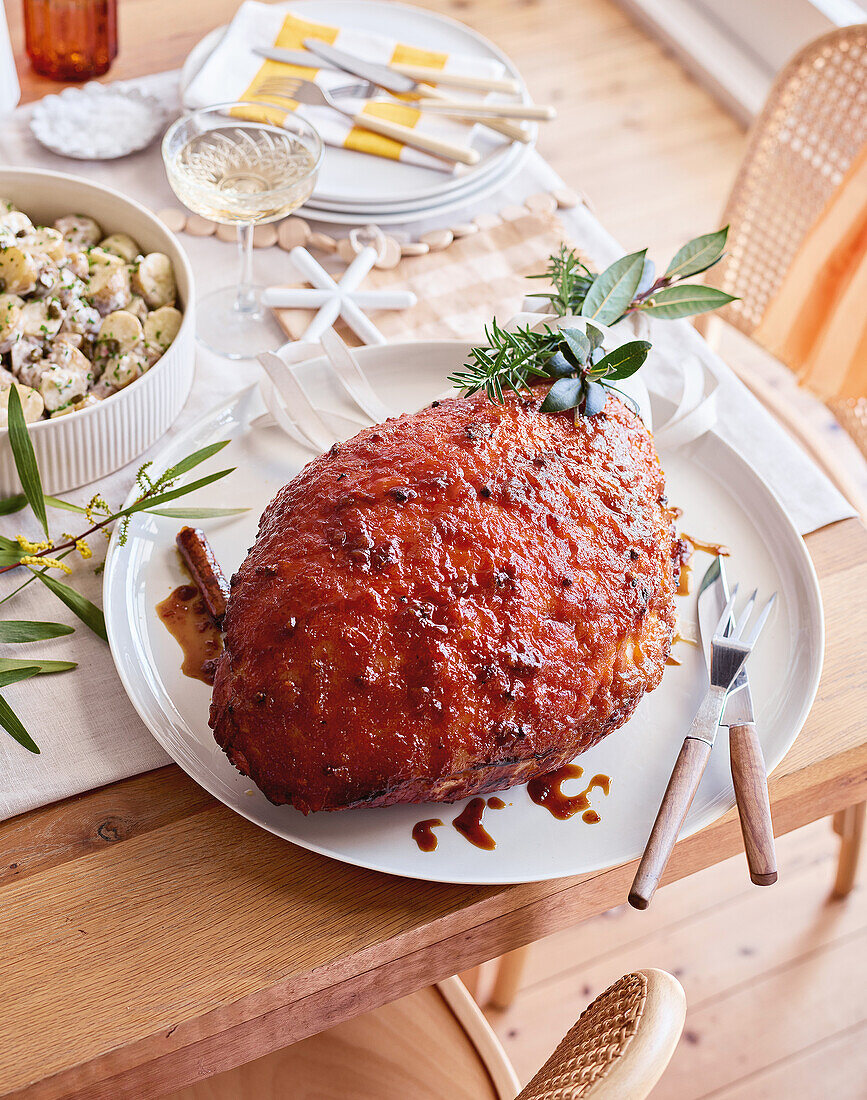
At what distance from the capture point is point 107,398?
1.21 metres

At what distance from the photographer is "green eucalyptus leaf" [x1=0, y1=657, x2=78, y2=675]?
108cm

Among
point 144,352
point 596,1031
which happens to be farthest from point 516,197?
point 596,1031

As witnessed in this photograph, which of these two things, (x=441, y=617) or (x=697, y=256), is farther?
(x=697, y=256)

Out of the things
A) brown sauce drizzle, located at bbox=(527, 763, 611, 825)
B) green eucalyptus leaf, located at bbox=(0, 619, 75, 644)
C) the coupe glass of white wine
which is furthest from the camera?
the coupe glass of white wine

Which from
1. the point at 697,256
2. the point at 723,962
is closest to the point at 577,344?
the point at 697,256

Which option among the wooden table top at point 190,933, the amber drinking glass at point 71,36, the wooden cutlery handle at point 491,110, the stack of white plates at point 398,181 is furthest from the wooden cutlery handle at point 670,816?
the amber drinking glass at point 71,36

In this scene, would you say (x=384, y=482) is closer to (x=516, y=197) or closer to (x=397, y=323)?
(x=397, y=323)

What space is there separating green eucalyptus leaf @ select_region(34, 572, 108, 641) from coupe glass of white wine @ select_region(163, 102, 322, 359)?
0.46 metres

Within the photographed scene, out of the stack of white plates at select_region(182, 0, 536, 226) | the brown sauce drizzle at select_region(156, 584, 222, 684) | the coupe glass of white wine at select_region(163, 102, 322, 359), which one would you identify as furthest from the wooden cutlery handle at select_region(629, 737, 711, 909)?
the stack of white plates at select_region(182, 0, 536, 226)

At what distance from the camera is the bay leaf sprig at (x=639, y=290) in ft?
4.08

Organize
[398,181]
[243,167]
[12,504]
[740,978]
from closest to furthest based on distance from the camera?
[12,504] < [243,167] < [398,181] < [740,978]

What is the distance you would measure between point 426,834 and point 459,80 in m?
1.28

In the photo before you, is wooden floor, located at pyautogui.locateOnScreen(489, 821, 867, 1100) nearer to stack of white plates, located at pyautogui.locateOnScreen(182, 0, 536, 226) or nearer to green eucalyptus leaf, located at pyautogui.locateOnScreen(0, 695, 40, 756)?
green eucalyptus leaf, located at pyautogui.locateOnScreen(0, 695, 40, 756)

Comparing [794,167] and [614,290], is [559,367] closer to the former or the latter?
[614,290]
